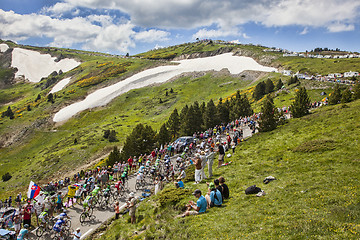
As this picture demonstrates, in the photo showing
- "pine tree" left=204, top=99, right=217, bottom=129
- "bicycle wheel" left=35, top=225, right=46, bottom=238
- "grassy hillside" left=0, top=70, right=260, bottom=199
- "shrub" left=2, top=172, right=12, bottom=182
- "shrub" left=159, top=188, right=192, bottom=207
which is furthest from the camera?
"grassy hillside" left=0, top=70, right=260, bottom=199

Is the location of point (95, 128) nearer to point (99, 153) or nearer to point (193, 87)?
point (99, 153)

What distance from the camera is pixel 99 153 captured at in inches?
2367

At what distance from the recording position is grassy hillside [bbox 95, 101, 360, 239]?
8094mm

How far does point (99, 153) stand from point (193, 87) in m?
60.9

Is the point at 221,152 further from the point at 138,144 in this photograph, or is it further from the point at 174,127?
the point at 174,127

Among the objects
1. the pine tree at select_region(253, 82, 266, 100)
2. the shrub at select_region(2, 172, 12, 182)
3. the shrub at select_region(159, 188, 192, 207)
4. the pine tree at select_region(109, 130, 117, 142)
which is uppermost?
the pine tree at select_region(253, 82, 266, 100)

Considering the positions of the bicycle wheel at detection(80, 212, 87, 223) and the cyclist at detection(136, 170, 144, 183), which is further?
the cyclist at detection(136, 170, 144, 183)

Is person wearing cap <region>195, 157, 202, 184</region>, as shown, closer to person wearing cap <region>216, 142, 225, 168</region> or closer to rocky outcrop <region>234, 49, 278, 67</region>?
person wearing cap <region>216, 142, 225, 168</region>

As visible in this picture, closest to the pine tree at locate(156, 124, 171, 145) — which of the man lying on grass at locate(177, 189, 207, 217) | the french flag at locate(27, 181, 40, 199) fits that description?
the french flag at locate(27, 181, 40, 199)

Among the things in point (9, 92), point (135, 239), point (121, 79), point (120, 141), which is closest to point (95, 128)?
point (120, 141)

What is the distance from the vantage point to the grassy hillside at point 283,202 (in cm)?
809

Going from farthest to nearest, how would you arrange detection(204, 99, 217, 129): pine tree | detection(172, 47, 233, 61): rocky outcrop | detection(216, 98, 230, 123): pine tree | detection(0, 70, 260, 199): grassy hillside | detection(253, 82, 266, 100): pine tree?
detection(172, 47, 233, 61): rocky outcrop, detection(253, 82, 266, 100): pine tree, detection(0, 70, 260, 199): grassy hillside, detection(216, 98, 230, 123): pine tree, detection(204, 99, 217, 129): pine tree

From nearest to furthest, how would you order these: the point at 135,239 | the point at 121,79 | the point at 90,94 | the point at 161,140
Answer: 1. the point at 135,239
2. the point at 161,140
3. the point at 90,94
4. the point at 121,79

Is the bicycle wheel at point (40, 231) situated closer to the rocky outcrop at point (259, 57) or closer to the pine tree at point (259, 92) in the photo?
the pine tree at point (259, 92)
